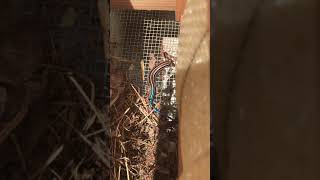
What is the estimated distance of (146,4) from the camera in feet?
4.12

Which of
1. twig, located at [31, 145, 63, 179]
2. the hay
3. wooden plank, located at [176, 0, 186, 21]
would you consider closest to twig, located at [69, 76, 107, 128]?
twig, located at [31, 145, 63, 179]

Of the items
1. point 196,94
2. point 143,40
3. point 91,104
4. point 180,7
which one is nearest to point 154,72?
point 143,40

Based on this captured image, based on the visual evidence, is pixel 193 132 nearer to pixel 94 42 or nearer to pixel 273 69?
pixel 94 42

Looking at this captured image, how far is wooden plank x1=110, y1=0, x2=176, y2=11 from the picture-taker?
1.24m

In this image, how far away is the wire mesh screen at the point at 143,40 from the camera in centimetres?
138

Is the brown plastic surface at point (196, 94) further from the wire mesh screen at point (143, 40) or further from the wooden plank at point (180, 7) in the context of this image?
the wire mesh screen at point (143, 40)

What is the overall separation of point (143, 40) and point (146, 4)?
0.60ft

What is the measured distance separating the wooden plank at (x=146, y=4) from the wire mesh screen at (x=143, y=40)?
0.38ft

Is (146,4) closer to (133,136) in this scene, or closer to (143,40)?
(143,40)

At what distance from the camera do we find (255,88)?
0.26 meters

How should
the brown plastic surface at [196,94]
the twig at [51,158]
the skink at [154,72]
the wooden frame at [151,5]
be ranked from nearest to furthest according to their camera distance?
the brown plastic surface at [196,94], the twig at [51,158], the wooden frame at [151,5], the skink at [154,72]

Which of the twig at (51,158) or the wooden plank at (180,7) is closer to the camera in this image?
the twig at (51,158)

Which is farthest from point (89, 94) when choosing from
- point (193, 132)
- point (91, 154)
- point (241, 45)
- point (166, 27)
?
point (241, 45)

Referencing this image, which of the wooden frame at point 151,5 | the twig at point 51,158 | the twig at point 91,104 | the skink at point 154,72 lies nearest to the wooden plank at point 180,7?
the wooden frame at point 151,5
